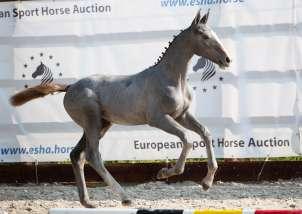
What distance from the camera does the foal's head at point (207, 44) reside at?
681cm

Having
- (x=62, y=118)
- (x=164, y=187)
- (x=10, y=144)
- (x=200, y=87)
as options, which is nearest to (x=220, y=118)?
(x=200, y=87)

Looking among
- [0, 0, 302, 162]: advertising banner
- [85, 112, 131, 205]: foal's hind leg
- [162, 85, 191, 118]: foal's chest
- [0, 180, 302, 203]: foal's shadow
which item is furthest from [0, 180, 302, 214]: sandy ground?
[162, 85, 191, 118]: foal's chest

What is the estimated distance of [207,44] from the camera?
22.6 feet

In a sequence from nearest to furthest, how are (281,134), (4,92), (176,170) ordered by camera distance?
(176,170) → (281,134) → (4,92)

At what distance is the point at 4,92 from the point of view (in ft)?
34.3

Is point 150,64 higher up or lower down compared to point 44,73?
higher up

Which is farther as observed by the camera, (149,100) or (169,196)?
(169,196)

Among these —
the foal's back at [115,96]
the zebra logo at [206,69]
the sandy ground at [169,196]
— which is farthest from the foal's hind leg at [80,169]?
the zebra logo at [206,69]

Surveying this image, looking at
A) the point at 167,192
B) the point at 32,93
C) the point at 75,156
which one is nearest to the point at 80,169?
the point at 75,156

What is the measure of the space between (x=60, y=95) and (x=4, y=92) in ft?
2.56

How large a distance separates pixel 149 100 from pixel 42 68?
3.70m

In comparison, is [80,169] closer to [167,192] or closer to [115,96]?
[115,96]

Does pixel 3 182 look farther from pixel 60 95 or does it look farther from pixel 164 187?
pixel 164 187

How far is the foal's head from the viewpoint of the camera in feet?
22.4
